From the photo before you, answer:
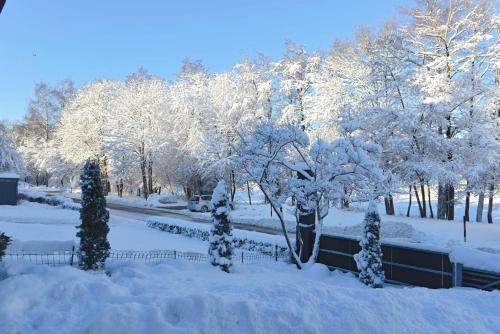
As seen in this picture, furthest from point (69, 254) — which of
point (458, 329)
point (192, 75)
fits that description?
point (192, 75)

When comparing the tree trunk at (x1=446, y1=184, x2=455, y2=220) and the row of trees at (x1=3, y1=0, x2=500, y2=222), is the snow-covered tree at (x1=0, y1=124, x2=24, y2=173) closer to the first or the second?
the row of trees at (x1=3, y1=0, x2=500, y2=222)

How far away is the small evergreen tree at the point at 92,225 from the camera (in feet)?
30.0

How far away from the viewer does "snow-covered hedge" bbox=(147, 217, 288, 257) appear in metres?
14.5

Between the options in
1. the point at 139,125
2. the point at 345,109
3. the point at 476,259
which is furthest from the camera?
the point at 139,125

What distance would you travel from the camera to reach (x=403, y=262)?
10.7m

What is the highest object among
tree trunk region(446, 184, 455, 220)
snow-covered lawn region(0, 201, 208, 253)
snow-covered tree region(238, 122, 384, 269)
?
snow-covered tree region(238, 122, 384, 269)

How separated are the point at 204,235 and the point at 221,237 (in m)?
7.02

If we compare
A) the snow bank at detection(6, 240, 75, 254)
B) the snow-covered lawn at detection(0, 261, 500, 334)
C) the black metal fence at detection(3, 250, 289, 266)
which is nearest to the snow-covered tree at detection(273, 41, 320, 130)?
the black metal fence at detection(3, 250, 289, 266)

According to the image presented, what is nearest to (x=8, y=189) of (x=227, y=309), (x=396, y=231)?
(x=396, y=231)

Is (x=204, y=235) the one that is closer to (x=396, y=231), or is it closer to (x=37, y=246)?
(x=37, y=246)

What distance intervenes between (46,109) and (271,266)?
56.9m

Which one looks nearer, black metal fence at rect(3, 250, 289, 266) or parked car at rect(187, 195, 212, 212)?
black metal fence at rect(3, 250, 289, 266)

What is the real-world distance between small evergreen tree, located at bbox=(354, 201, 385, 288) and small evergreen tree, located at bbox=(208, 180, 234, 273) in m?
3.53

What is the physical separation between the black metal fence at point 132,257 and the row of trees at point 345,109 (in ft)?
9.75
